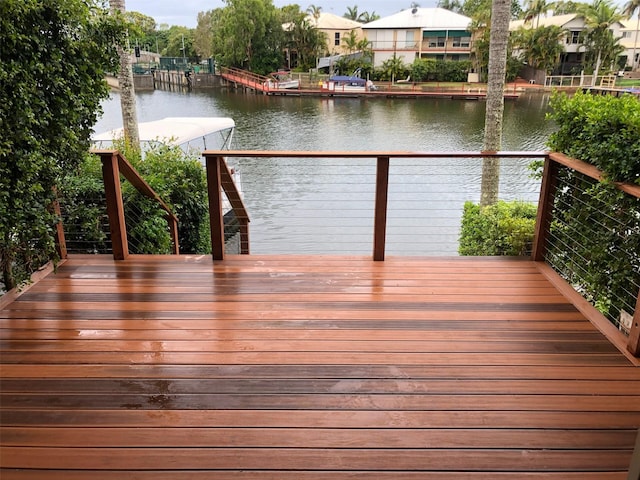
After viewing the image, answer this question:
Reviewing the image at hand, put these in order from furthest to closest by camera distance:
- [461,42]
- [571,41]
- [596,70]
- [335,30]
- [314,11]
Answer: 1. [314,11]
2. [335,30]
3. [461,42]
4. [571,41]
5. [596,70]

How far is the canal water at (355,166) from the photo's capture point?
30.8 feet

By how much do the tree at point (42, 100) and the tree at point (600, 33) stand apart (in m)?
36.1

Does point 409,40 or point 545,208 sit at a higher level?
point 409,40

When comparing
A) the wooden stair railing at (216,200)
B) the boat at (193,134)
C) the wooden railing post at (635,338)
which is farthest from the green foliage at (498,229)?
the boat at (193,134)

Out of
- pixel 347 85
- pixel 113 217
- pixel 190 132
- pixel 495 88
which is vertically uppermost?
pixel 347 85

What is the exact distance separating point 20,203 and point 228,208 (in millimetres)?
6191

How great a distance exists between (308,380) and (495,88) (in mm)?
6688

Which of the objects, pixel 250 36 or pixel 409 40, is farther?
pixel 409 40

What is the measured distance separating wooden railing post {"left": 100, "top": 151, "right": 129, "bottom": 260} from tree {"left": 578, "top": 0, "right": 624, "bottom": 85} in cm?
3579

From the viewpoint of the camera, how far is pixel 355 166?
1369cm

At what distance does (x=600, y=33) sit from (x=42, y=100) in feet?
127

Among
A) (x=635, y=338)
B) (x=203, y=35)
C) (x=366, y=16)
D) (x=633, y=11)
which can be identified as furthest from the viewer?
(x=366, y=16)

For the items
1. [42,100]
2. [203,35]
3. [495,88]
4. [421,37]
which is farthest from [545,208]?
[203,35]

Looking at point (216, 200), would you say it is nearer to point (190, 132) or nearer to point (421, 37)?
point (190, 132)
